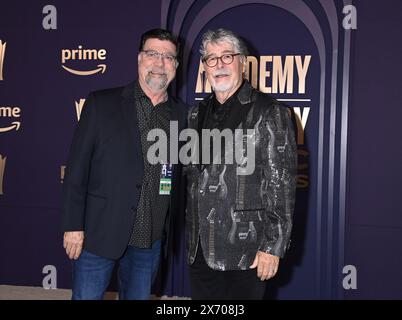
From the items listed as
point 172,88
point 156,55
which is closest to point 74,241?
point 156,55

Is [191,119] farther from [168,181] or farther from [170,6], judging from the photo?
[170,6]

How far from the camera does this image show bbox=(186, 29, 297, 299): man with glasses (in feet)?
6.20

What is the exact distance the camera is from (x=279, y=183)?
6.18 feet

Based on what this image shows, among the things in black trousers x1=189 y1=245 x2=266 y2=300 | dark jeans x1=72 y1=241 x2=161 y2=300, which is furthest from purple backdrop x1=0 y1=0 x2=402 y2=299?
black trousers x1=189 y1=245 x2=266 y2=300

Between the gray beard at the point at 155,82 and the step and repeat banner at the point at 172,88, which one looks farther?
the step and repeat banner at the point at 172,88

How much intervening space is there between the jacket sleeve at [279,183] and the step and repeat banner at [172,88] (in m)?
1.34

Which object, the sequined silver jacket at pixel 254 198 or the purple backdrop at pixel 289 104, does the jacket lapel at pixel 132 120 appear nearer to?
the sequined silver jacket at pixel 254 198

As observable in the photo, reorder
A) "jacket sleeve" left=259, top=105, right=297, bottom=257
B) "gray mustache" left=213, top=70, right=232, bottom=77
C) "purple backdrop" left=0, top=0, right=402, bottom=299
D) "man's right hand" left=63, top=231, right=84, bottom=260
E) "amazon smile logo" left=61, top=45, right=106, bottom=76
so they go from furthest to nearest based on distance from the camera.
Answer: "amazon smile logo" left=61, top=45, right=106, bottom=76 → "purple backdrop" left=0, top=0, right=402, bottom=299 → "man's right hand" left=63, top=231, right=84, bottom=260 → "gray mustache" left=213, top=70, right=232, bottom=77 → "jacket sleeve" left=259, top=105, right=297, bottom=257

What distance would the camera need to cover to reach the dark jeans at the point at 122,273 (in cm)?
213

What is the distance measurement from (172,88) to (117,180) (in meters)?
1.40

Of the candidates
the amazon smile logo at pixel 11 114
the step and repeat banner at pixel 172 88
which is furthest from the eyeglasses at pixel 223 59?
the amazon smile logo at pixel 11 114

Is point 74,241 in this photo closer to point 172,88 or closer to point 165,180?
point 165,180

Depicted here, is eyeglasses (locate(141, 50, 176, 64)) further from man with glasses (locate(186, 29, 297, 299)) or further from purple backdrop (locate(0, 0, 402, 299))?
purple backdrop (locate(0, 0, 402, 299))

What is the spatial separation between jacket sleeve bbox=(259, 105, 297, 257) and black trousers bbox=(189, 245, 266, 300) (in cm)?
17
